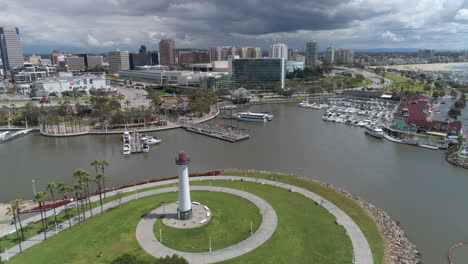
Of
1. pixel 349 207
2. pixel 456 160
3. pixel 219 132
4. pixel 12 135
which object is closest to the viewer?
pixel 349 207

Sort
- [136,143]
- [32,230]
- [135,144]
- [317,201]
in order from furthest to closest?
[136,143] < [135,144] < [317,201] < [32,230]

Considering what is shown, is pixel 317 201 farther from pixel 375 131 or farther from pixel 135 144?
→ pixel 375 131

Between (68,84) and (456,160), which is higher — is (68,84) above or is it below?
above

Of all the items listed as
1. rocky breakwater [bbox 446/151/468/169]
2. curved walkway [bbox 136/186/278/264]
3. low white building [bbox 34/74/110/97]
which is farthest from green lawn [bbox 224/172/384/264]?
low white building [bbox 34/74/110/97]

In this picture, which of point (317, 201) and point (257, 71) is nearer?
point (317, 201)

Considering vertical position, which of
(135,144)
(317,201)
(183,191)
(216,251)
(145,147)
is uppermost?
(183,191)

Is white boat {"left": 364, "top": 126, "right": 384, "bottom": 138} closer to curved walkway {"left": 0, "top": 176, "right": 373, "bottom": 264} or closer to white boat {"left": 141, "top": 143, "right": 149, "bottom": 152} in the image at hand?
curved walkway {"left": 0, "top": 176, "right": 373, "bottom": 264}

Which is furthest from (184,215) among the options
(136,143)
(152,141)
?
(152,141)
